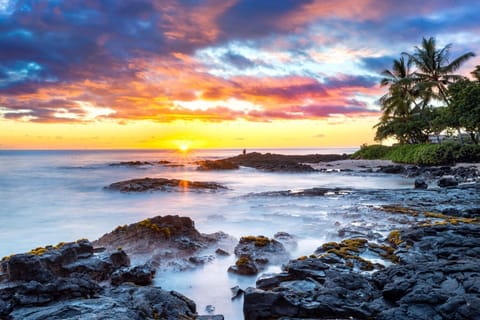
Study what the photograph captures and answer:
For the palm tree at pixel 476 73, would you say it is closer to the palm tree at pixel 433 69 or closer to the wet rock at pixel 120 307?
the palm tree at pixel 433 69

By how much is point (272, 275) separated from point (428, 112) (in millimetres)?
37020

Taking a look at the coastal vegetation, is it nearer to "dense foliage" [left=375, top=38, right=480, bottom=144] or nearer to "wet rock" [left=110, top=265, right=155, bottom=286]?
"dense foliage" [left=375, top=38, right=480, bottom=144]

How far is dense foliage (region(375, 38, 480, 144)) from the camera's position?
25797 mm

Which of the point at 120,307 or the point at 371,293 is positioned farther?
the point at 371,293

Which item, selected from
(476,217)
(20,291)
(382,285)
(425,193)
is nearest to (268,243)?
(382,285)

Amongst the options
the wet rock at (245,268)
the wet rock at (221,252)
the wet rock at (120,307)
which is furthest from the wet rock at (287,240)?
the wet rock at (120,307)

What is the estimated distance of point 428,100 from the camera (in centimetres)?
3481

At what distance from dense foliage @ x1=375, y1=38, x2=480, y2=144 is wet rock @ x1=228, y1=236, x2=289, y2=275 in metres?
23.7

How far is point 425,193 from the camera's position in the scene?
48.9 ft

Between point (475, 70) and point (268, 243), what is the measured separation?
30.2 m

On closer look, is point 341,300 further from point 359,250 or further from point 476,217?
point 476,217

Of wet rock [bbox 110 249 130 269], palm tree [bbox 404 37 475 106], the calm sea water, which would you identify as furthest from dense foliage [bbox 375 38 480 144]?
wet rock [bbox 110 249 130 269]

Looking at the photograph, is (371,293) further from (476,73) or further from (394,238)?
(476,73)

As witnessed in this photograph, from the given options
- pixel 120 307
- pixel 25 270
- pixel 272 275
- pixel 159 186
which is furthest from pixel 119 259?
pixel 159 186
